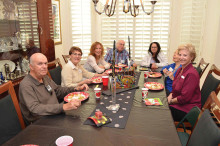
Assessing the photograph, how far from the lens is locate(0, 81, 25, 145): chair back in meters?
1.30

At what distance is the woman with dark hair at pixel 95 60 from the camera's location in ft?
10.2

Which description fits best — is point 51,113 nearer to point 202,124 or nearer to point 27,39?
point 202,124

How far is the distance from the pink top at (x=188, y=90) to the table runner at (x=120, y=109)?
543mm

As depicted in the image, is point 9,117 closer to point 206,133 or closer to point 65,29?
point 206,133

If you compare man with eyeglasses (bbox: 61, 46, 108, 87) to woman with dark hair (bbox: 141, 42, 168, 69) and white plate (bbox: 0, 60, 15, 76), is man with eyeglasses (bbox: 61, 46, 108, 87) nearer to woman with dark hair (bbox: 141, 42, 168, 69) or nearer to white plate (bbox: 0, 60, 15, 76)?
white plate (bbox: 0, 60, 15, 76)

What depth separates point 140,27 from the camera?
395cm

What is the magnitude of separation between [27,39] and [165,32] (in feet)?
9.07

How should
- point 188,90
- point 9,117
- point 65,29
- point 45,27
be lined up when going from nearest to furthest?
1. point 9,117
2. point 188,90
3. point 45,27
4. point 65,29

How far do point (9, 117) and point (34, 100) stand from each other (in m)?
0.23

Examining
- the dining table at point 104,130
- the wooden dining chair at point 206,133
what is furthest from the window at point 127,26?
the wooden dining chair at point 206,133

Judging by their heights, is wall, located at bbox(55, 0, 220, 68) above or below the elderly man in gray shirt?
above

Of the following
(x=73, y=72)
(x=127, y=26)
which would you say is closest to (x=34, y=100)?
(x=73, y=72)

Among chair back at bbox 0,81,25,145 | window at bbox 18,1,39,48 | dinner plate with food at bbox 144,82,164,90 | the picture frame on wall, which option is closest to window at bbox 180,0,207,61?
dinner plate with food at bbox 144,82,164,90

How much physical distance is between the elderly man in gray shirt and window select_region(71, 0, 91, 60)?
7.92 ft
